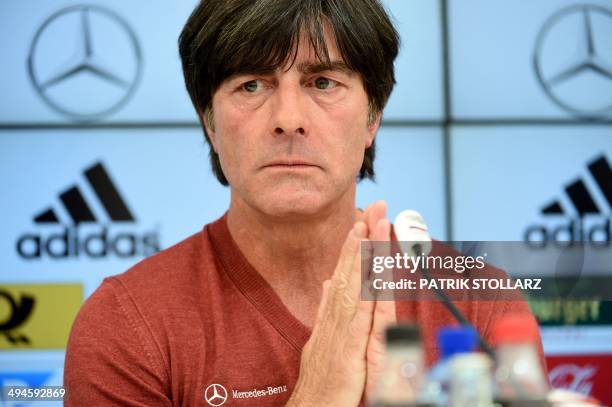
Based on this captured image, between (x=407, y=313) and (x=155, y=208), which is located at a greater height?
(x=155, y=208)

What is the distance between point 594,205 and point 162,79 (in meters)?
1.26

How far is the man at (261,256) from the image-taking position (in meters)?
1.41

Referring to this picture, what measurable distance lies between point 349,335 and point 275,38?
0.48m

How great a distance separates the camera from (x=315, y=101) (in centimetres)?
146

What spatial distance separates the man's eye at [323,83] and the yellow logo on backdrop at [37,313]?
48.3 inches

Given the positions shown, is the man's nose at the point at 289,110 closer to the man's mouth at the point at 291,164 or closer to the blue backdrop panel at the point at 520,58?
the man's mouth at the point at 291,164

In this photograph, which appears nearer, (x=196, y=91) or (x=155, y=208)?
(x=196, y=91)

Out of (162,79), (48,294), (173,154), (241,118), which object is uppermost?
(162,79)

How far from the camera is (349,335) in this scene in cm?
129

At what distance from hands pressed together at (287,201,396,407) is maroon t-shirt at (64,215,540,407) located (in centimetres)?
11

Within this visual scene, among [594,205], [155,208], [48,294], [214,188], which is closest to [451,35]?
[594,205]

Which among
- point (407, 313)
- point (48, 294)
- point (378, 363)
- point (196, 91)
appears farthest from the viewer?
point (48, 294)

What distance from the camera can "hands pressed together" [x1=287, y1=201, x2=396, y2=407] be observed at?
4.18 feet

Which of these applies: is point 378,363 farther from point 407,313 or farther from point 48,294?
point 48,294
